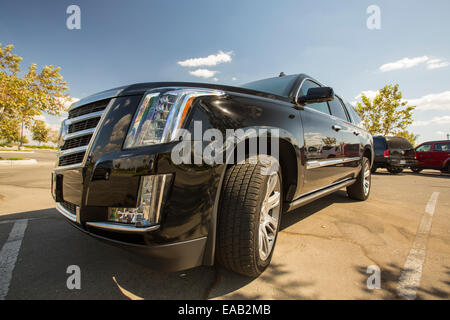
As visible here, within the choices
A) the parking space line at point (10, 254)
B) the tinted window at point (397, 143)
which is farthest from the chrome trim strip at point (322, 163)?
the tinted window at point (397, 143)

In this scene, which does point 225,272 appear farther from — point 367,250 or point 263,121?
point 367,250

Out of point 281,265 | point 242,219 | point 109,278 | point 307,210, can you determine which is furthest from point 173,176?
point 307,210

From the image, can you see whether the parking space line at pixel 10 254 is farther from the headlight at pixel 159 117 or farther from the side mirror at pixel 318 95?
the side mirror at pixel 318 95

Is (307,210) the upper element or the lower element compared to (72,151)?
lower

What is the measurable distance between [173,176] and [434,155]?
14.6 meters

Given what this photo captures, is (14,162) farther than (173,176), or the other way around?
(14,162)

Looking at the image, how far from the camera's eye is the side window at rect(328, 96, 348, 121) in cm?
338

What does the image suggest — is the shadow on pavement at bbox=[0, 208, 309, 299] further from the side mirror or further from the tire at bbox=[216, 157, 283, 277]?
the side mirror

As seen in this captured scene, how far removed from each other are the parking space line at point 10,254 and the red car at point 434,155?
1476cm

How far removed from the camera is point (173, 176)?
1.21m

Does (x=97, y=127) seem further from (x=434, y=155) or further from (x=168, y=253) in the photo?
(x=434, y=155)

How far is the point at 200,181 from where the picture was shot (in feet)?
4.23

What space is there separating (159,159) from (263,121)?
2.86ft
